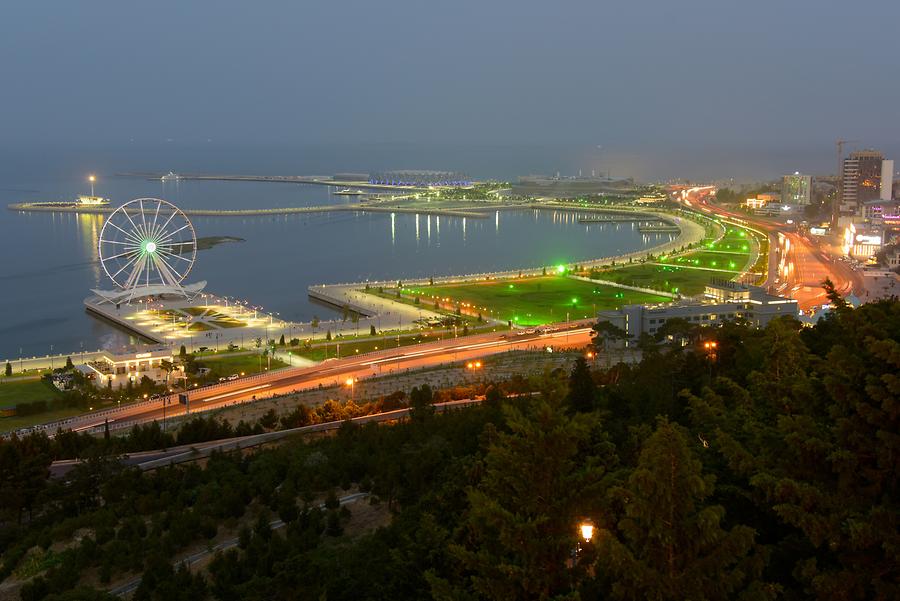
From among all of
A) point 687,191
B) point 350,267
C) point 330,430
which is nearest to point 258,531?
point 330,430

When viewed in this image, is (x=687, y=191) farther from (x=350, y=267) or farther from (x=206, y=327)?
(x=206, y=327)

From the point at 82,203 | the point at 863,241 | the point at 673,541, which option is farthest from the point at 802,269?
the point at 82,203

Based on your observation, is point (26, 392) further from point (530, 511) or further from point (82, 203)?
point (82, 203)

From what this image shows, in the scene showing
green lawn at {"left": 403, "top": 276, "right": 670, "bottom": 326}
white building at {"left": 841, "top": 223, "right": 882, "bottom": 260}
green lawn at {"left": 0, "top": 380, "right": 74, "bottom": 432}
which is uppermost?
white building at {"left": 841, "top": 223, "right": 882, "bottom": 260}

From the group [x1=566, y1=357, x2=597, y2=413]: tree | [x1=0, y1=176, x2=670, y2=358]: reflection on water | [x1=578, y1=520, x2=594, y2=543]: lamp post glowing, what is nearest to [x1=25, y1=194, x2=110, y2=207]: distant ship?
[x1=0, y1=176, x2=670, y2=358]: reflection on water

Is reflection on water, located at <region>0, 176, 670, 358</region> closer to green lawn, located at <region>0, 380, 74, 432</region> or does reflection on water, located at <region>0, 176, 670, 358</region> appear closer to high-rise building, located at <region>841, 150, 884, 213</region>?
green lawn, located at <region>0, 380, 74, 432</region>

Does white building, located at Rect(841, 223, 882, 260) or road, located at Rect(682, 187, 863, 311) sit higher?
white building, located at Rect(841, 223, 882, 260)

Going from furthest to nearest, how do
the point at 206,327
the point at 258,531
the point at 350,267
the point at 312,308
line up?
the point at 350,267
the point at 312,308
the point at 206,327
the point at 258,531
